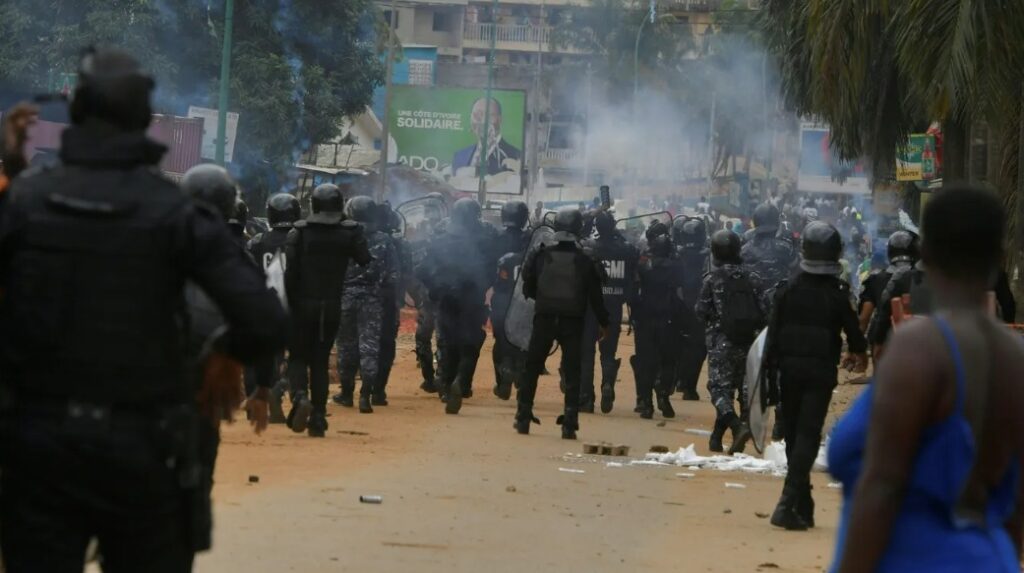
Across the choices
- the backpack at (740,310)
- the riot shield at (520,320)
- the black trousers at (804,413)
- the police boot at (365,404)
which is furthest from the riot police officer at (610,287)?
the black trousers at (804,413)

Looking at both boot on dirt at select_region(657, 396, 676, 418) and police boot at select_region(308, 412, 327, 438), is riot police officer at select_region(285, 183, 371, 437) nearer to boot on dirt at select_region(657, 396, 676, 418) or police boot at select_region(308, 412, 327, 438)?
police boot at select_region(308, 412, 327, 438)

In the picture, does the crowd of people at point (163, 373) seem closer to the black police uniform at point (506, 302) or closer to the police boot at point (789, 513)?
the police boot at point (789, 513)

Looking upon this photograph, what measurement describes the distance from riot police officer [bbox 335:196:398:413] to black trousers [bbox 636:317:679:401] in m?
2.55

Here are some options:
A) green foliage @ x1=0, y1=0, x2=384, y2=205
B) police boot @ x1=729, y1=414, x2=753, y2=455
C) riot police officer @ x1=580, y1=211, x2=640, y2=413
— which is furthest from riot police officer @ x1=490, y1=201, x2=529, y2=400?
green foliage @ x1=0, y1=0, x2=384, y2=205

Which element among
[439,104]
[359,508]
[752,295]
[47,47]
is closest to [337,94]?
[47,47]

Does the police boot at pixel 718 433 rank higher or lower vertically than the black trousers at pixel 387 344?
lower

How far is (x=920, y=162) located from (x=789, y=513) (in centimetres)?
2442

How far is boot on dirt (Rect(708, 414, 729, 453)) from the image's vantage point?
50.8ft

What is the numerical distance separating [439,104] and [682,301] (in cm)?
4669

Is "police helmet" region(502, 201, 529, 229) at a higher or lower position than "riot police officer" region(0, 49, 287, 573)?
higher

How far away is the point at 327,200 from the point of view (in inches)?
577

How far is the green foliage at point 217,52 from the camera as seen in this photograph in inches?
1609

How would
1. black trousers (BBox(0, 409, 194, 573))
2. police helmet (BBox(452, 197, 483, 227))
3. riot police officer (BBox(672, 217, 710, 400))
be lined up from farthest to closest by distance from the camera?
riot police officer (BBox(672, 217, 710, 400))
police helmet (BBox(452, 197, 483, 227))
black trousers (BBox(0, 409, 194, 573))

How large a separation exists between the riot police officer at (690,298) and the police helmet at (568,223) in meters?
3.07
